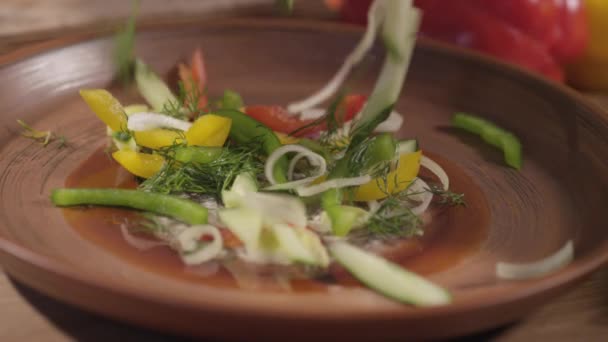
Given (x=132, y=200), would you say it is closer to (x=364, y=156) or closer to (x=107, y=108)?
(x=107, y=108)

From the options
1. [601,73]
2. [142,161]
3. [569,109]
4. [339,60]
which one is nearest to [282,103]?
[339,60]

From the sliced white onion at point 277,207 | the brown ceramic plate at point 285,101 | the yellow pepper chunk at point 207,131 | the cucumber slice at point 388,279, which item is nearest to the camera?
the brown ceramic plate at point 285,101

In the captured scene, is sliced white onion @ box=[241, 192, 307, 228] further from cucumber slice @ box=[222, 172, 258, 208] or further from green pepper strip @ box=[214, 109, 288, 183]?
green pepper strip @ box=[214, 109, 288, 183]

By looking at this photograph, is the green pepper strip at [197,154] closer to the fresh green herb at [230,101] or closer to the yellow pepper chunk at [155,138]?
the yellow pepper chunk at [155,138]

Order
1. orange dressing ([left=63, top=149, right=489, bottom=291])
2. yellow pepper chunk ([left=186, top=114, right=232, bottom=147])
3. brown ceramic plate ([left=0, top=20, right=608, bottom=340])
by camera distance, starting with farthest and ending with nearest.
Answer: yellow pepper chunk ([left=186, top=114, right=232, bottom=147])
orange dressing ([left=63, top=149, right=489, bottom=291])
brown ceramic plate ([left=0, top=20, right=608, bottom=340])

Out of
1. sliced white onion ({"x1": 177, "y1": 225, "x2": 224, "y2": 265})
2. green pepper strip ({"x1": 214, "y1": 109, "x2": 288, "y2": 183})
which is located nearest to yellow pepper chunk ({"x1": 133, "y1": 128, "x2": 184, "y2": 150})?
green pepper strip ({"x1": 214, "y1": 109, "x2": 288, "y2": 183})

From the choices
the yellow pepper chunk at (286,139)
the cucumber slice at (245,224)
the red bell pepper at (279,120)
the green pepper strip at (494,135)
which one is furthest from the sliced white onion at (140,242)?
the green pepper strip at (494,135)

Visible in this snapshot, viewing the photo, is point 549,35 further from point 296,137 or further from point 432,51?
point 296,137

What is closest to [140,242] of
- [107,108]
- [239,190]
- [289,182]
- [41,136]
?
[239,190]
